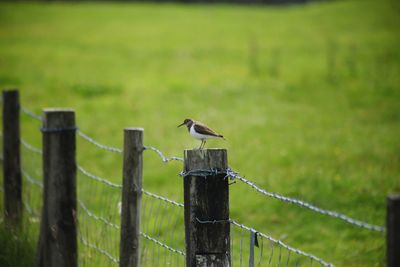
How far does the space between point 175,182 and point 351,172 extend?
3295 millimetres

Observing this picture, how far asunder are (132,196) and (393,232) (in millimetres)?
2642

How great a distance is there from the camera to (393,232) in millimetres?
2703

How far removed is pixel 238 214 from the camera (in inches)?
379

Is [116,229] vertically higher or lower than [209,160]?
lower

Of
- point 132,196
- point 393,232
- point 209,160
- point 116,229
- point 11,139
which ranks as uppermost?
point 209,160

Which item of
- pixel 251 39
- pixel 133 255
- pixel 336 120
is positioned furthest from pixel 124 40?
pixel 133 255

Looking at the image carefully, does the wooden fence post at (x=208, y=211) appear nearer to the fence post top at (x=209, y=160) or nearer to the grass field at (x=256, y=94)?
the fence post top at (x=209, y=160)

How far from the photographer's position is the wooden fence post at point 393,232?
267cm

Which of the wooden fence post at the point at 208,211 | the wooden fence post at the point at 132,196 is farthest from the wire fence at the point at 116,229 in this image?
Answer: the wooden fence post at the point at 208,211

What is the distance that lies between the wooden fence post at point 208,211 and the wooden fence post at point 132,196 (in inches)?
41.4

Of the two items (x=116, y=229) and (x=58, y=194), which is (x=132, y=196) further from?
(x=116, y=229)

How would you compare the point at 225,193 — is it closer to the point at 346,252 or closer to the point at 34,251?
the point at 34,251

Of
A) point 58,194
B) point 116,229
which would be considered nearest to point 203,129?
point 58,194

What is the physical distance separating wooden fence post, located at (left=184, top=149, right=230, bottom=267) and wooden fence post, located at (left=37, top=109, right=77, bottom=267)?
6.89 ft
